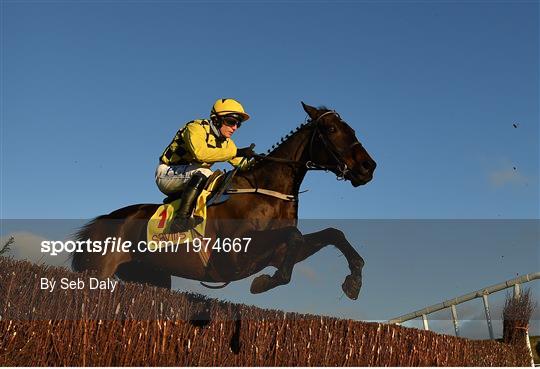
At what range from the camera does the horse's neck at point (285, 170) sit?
25.4 ft

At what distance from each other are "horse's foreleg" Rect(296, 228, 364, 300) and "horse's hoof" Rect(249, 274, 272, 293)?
356 mm

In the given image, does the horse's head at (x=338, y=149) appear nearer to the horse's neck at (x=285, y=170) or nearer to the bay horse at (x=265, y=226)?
the bay horse at (x=265, y=226)

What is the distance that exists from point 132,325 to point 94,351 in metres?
0.44

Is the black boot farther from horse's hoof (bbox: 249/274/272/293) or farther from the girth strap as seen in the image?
horse's hoof (bbox: 249/274/272/293)

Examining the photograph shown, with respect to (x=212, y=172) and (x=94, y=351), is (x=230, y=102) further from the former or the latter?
(x=94, y=351)

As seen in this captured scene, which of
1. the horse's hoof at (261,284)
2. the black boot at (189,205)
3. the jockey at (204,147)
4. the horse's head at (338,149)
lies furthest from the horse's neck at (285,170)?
the horse's hoof at (261,284)

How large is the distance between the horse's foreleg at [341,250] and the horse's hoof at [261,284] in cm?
36

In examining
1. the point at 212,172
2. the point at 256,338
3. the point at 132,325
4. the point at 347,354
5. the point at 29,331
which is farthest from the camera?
the point at 347,354

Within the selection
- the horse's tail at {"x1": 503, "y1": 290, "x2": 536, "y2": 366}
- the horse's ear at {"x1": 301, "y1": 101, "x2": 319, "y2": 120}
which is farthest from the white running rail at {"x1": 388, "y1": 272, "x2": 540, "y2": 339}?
the horse's ear at {"x1": 301, "y1": 101, "x2": 319, "y2": 120}

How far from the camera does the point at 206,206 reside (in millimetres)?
7590

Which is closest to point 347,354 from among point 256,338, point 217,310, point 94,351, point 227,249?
point 256,338

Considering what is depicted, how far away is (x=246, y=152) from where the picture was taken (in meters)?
7.95

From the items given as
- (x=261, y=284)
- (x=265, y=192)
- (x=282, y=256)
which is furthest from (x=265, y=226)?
(x=261, y=284)

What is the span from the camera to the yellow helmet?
7.44m
